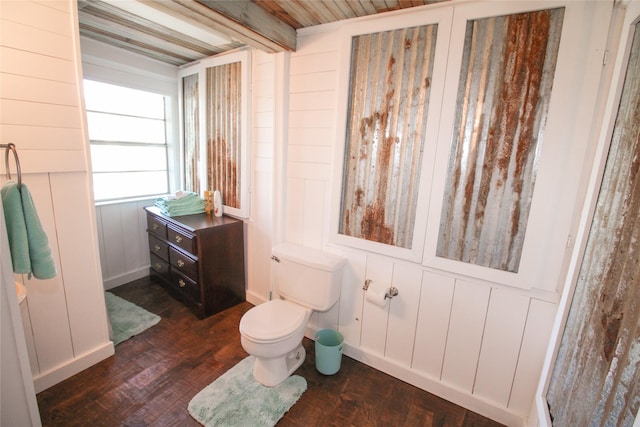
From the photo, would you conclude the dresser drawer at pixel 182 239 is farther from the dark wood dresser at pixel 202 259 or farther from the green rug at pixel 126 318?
the green rug at pixel 126 318

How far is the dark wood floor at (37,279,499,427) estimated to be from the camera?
5.14ft

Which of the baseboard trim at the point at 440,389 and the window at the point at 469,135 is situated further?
the baseboard trim at the point at 440,389

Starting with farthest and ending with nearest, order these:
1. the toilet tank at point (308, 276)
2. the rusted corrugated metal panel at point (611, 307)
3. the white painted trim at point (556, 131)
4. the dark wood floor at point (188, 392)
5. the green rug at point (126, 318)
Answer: the green rug at point (126, 318)
the toilet tank at point (308, 276)
the dark wood floor at point (188, 392)
the white painted trim at point (556, 131)
the rusted corrugated metal panel at point (611, 307)

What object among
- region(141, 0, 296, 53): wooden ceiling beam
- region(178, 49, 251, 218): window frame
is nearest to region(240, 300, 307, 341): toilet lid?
region(178, 49, 251, 218): window frame

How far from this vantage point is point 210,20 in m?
1.55

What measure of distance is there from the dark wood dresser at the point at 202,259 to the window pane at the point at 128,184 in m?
0.47

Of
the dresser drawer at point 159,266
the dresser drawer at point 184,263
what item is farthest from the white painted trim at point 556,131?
the dresser drawer at point 159,266

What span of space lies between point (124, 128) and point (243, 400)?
284 cm

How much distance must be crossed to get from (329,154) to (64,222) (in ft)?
5.54

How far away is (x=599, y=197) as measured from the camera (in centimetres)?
112

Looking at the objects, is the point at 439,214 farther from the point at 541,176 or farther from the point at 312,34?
the point at 312,34

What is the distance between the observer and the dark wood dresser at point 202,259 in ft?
7.73

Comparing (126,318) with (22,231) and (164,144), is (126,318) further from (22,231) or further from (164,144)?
(164,144)

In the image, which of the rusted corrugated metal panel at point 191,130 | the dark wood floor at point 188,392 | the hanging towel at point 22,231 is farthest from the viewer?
the rusted corrugated metal panel at point 191,130
